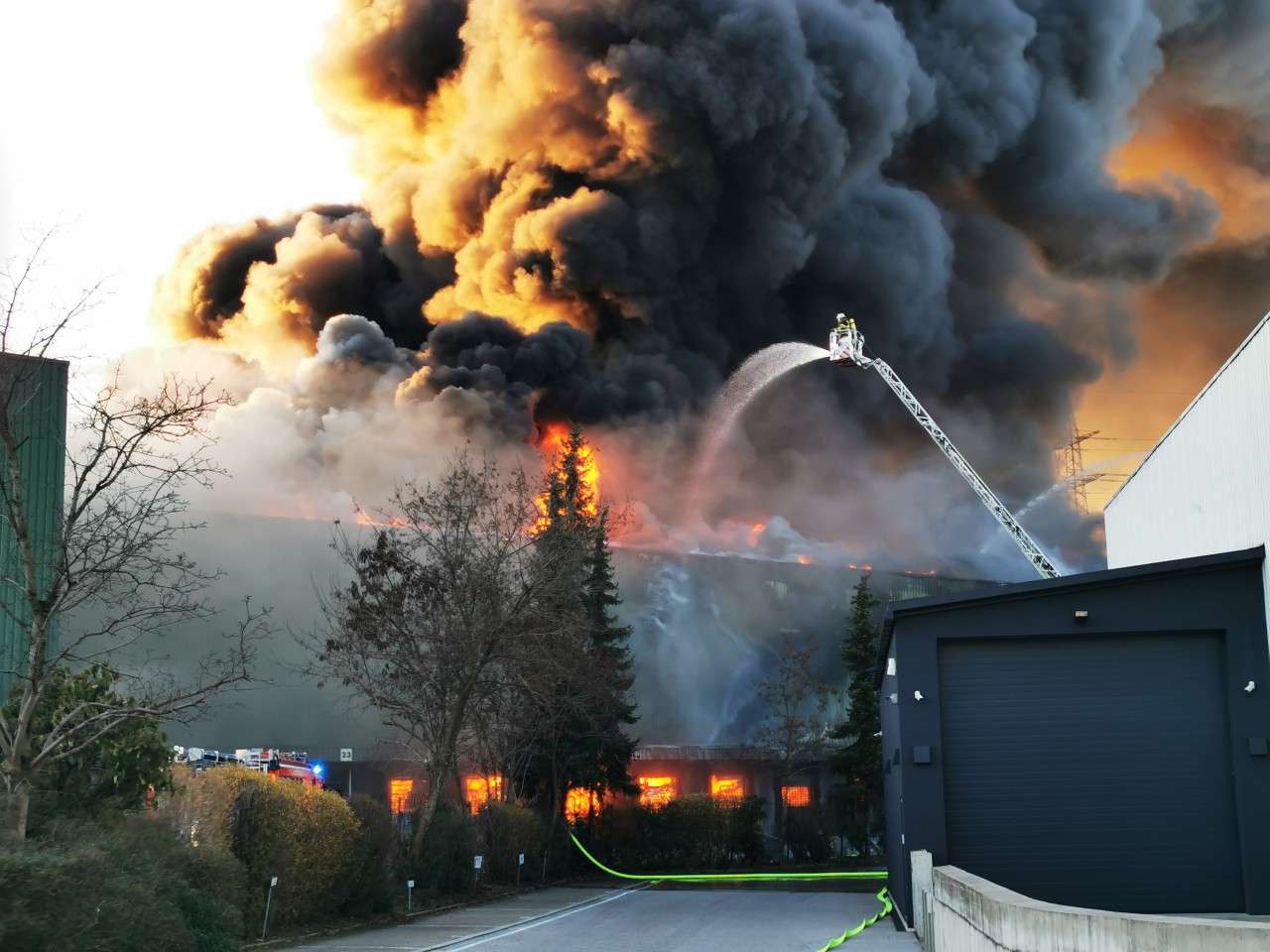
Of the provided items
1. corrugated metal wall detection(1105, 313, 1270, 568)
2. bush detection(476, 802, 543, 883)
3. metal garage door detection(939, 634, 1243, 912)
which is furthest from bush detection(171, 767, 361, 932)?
corrugated metal wall detection(1105, 313, 1270, 568)

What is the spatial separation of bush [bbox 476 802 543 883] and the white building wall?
15006 millimetres

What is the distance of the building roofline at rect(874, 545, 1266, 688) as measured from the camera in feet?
58.7

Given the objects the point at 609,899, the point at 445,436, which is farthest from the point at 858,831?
the point at 445,436

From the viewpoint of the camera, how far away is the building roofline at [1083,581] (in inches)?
704

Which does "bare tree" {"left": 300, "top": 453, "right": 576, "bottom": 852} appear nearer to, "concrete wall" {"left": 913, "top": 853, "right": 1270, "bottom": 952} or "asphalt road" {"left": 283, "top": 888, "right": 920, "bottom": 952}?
"asphalt road" {"left": 283, "top": 888, "right": 920, "bottom": 952}

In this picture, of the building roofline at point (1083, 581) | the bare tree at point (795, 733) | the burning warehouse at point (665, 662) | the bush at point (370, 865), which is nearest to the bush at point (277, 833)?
the bush at point (370, 865)

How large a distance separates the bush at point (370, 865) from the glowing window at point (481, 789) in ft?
24.1

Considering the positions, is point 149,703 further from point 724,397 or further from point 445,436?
point 724,397

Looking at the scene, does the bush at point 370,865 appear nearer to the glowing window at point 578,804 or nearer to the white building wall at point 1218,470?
the white building wall at point 1218,470

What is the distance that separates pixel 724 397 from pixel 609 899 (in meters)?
52.8

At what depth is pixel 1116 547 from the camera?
3266 centimetres

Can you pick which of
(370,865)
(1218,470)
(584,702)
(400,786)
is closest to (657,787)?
(400,786)

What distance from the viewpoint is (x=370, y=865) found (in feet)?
68.7

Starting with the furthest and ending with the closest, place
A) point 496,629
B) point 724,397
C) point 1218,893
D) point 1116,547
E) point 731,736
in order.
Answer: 1. point 724,397
2. point 731,736
3. point 1116,547
4. point 496,629
5. point 1218,893
